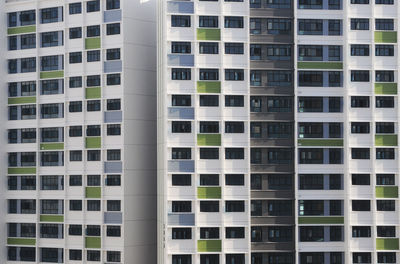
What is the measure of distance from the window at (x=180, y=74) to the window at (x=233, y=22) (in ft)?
13.2

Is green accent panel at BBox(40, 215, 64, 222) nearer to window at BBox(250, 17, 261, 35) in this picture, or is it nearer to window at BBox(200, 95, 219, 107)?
window at BBox(200, 95, 219, 107)

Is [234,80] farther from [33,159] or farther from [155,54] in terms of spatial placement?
[33,159]

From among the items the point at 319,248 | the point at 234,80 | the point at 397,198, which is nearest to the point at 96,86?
the point at 234,80

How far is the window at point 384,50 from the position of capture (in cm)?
4797

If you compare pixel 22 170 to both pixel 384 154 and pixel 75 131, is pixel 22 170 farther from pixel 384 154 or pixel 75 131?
pixel 384 154

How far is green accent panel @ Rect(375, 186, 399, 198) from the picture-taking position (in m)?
47.4

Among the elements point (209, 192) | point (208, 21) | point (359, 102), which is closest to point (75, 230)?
point (209, 192)

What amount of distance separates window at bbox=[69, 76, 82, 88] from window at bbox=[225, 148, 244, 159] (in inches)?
460

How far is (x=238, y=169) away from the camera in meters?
47.2

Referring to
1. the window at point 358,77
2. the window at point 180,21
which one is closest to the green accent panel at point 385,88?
the window at point 358,77

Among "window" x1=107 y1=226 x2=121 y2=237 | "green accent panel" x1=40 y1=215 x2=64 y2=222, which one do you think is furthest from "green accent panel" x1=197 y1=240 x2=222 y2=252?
"green accent panel" x1=40 y1=215 x2=64 y2=222

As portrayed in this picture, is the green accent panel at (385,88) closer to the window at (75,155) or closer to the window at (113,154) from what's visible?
the window at (113,154)

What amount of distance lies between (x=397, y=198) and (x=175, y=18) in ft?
62.1

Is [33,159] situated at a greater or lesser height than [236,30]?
lesser
